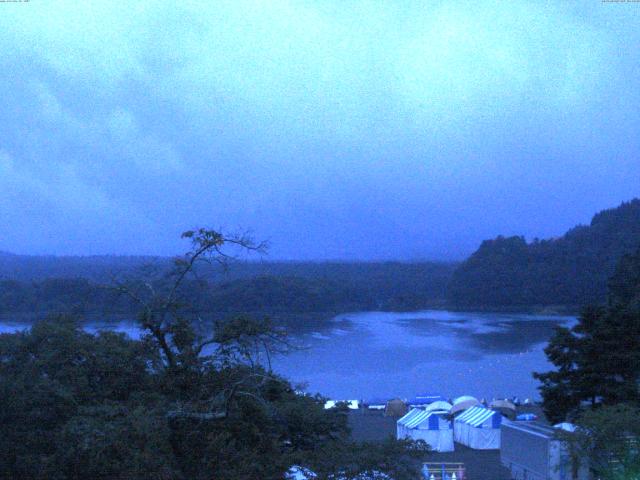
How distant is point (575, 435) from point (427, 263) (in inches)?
1954

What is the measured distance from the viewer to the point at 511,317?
44.2 meters

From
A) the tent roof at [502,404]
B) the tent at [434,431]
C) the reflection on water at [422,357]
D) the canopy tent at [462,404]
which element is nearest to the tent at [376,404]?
the reflection on water at [422,357]

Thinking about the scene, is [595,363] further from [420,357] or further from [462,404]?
[420,357]

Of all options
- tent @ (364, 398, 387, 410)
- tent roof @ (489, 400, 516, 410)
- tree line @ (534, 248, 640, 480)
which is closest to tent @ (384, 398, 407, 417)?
tent @ (364, 398, 387, 410)

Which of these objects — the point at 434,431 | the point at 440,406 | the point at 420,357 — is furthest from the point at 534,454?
the point at 420,357

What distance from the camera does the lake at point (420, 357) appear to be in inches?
995

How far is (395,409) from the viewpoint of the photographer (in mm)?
18500

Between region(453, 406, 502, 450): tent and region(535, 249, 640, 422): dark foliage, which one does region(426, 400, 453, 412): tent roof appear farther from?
region(535, 249, 640, 422): dark foliage

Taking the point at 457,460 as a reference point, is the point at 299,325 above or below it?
above

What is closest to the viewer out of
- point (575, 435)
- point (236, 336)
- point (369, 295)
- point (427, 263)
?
point (236, 336)

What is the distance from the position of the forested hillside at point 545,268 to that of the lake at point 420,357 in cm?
208

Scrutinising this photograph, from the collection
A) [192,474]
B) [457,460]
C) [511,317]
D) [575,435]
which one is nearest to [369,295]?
[511,317]

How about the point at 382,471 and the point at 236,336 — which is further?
the point at 236,336

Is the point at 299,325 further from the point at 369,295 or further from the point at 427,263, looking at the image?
the point at 427,263
